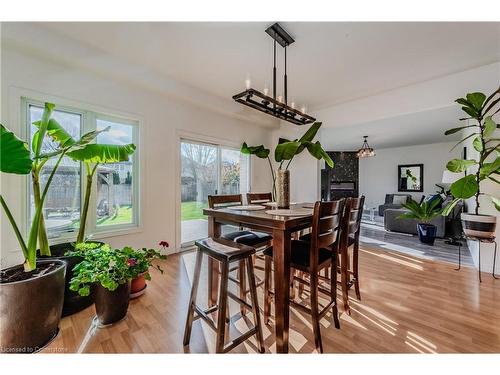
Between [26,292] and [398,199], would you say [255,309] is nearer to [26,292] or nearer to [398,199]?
[26,292]

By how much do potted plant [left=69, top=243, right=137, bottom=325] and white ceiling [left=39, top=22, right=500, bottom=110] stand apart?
6.38 ft

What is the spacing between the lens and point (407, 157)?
7.11 m

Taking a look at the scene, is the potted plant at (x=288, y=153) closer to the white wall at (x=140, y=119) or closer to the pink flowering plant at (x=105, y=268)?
the pink flowering plant at (x=105, y=268)

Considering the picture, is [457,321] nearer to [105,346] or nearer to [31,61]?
[105,346]

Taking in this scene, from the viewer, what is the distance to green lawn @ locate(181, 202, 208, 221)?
3.49 m

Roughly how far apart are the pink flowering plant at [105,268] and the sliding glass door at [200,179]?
1.70m

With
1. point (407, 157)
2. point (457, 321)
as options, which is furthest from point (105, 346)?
point (407, 157)

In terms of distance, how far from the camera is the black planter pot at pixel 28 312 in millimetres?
1253

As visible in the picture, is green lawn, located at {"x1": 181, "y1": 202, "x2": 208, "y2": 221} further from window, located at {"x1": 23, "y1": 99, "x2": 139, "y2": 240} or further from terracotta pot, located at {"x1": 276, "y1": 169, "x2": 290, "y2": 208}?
terracotta pot, located at {"x1": 276, "y1": 169, "x2": 290, "y2": 208}

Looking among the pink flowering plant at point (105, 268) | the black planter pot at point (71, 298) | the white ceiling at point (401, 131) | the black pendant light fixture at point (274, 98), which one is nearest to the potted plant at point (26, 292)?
the pink flowering plant at point (105, 268)

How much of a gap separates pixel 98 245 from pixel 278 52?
2645mm

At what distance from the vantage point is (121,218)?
112 inches

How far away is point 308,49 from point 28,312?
125 inches
